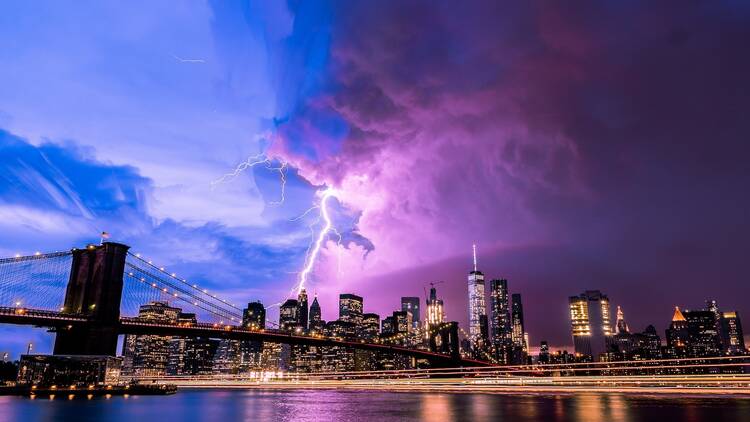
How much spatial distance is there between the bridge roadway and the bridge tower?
1.71 metres

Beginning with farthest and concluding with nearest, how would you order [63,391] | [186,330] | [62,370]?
[186,330], [62,370], [63,391]

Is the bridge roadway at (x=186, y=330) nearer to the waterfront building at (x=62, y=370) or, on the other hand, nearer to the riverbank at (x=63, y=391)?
the waterfront building at (x=62, y=370)

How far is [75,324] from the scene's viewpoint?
73312mm

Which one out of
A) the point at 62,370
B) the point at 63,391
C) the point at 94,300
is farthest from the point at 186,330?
the point at 63,391

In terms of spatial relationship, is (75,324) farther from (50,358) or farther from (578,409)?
(578,409)

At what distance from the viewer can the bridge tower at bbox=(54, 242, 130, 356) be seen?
7369 cm

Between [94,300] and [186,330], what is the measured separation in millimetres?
18805

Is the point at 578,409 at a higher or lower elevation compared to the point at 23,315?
lower

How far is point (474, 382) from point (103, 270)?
58405 millimetres

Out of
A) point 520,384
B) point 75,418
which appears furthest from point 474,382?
point 75,418

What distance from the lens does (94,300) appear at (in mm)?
76812

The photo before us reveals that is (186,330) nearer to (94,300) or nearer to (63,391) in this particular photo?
(94,300)

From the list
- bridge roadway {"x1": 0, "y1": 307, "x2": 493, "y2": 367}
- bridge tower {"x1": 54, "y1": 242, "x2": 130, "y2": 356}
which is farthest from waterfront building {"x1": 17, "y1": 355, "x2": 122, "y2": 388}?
bridge roadway {"x1": 0, "y1": 307, "x2": 493, "y2": 367}

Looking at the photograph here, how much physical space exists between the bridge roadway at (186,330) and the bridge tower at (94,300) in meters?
1.71
